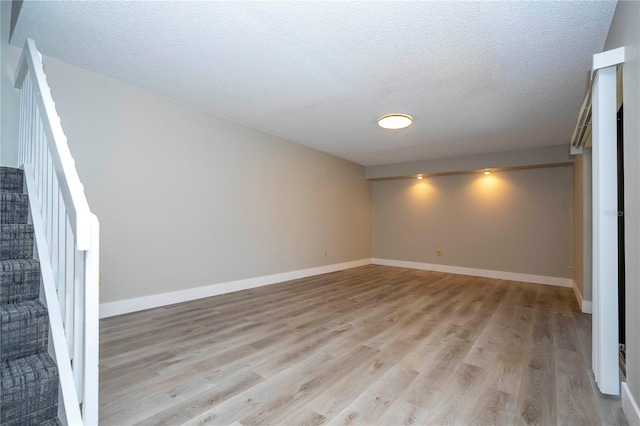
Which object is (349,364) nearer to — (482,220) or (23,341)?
(23,341)

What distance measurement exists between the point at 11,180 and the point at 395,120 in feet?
12.3

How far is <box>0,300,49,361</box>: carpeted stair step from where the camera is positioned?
1257mm

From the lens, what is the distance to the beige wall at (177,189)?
3.03 metres

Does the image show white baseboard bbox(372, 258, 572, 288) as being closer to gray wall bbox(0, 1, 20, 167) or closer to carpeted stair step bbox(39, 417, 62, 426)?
carpeted stair step bbox(39, 417, 62, 426)

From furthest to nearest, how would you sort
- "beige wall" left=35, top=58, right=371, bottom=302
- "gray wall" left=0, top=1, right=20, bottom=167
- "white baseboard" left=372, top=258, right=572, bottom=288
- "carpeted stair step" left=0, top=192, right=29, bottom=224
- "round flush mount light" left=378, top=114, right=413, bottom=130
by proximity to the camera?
"white baseboard" left=372, top=258, right=572, bottom=288 → "round flush mount light" left=378, top=114, right=413, bottom=130 → "beige wall" left=35, top=58, right=371, bottom=302 → "gray wall" left=0, top=1, right=20, bottom=167 → "carpeted stair step" left=0, top=192, right=29, bottom=224

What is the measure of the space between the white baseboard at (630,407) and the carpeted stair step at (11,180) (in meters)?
3.87

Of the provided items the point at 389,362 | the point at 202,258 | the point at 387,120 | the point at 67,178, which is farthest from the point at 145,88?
the point at 389,362

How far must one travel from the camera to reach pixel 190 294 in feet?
12.4

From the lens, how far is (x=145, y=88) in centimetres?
332

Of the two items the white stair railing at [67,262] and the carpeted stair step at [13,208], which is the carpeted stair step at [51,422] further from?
the carpeted stair step at [13,208]

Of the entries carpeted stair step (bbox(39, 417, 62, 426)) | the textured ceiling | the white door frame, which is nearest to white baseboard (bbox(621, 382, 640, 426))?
the white door frame

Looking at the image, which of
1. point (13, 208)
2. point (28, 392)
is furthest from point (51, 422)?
point (13, 208)

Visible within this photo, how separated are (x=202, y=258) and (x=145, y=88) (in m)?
2.16

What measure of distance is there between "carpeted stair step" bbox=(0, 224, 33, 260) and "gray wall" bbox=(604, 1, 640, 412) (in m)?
3.24
